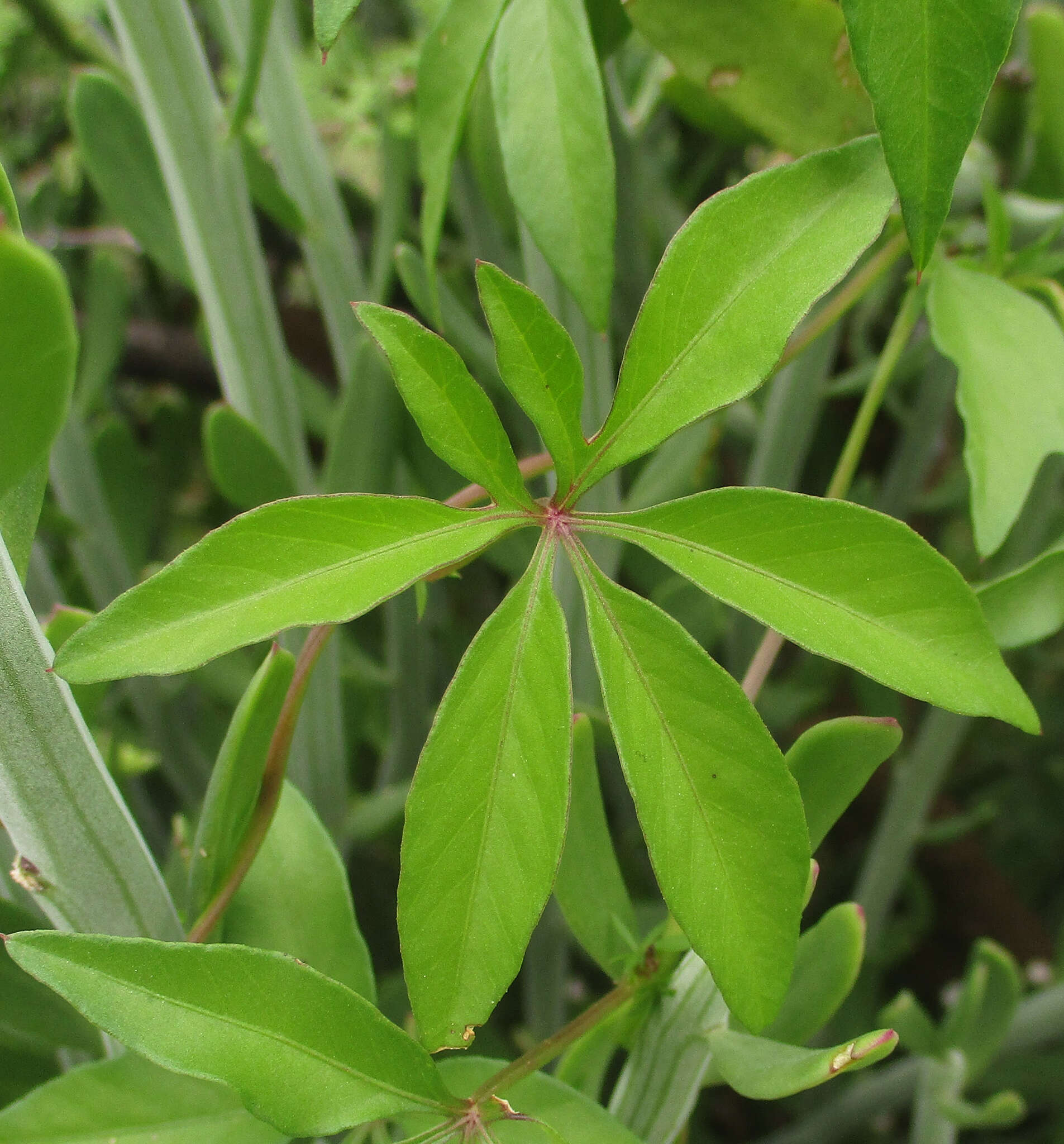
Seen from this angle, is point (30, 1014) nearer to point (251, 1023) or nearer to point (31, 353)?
point (251, 1023)

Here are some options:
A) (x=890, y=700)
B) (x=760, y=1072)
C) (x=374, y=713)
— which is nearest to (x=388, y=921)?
(x=374, y=713)

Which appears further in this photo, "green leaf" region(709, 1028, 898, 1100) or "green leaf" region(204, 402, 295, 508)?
"green leaf" region(204, 402, 295, 508)

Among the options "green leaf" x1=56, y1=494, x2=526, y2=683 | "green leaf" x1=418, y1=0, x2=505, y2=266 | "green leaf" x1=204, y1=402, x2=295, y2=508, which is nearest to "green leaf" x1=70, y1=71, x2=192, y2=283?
"green leaf" x1=204, y1=402, x2=295, y2=508

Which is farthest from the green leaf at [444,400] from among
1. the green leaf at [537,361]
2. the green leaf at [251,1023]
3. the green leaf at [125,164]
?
the green leaf at [125,164]

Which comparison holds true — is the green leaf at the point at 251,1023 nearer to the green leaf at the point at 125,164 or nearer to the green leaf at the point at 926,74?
the green leaf at the point at 926,74

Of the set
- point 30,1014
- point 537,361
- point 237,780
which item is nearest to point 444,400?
point 537,361

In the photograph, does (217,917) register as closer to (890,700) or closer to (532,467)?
(532,467)

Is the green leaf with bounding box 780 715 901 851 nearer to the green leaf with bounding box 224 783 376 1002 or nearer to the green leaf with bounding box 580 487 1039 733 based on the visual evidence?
the green leaf with bounding box 580 487 1039 733
